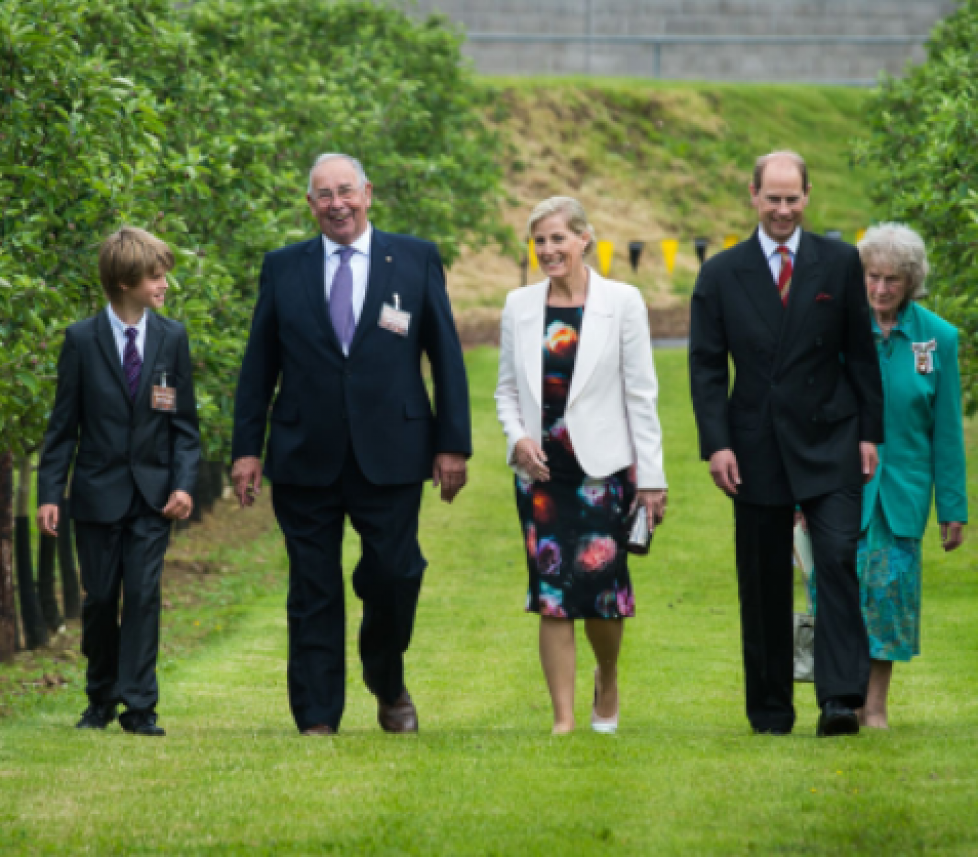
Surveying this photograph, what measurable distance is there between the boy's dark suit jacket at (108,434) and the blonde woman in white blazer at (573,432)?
1517 millimetres

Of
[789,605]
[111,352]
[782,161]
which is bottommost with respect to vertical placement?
[789,605]

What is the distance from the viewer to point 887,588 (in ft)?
28.2

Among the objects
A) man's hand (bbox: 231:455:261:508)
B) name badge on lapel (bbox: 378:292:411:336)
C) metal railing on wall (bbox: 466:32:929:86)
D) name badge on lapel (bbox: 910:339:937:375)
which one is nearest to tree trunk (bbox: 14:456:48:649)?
man's hand (bbox: 231:455:261:508)

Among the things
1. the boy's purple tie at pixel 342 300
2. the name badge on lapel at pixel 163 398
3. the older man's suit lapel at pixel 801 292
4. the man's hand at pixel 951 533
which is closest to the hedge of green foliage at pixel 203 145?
the name badge on lapel at pixel 163 398

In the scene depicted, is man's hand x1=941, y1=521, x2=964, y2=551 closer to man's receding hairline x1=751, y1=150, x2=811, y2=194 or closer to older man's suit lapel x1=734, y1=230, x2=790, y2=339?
older man's suit lapel x1=734, y1=230, x2=790, y2=339

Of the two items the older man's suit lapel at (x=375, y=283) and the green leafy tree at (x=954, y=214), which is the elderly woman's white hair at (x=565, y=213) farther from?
the green leafy tree at (x=954, y=214)

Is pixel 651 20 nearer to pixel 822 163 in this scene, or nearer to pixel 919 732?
pixel 822 163

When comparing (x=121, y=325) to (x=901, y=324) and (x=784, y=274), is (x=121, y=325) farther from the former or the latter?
(x=901, y=324)

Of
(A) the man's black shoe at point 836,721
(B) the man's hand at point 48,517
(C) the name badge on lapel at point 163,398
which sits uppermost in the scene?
(C) the name badge on lapel at point 163,398

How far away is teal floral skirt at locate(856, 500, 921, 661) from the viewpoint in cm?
855

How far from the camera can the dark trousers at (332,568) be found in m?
8.09

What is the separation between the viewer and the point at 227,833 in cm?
579

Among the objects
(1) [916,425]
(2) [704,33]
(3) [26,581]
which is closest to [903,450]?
(1) [916,425]

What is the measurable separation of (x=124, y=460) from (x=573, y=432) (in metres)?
1.98
